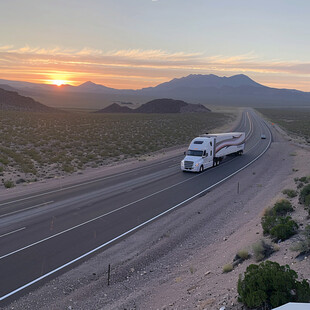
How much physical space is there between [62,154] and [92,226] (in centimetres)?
2317

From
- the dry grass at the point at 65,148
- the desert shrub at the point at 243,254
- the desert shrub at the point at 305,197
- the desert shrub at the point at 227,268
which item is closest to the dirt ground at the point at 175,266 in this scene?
the desert shrub at the point at 227,268

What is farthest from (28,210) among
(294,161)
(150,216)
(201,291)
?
(294,161)

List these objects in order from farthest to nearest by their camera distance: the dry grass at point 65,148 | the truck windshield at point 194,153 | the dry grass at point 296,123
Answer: the dry grass at point 296,123 → the dry grass at point 65,148 → the truck windshield at point 194,153

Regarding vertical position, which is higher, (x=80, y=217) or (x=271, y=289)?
(x=271, y=289)

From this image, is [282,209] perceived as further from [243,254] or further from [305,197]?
[243,254]

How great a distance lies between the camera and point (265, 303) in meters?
7.51

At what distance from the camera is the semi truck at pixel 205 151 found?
31.2m

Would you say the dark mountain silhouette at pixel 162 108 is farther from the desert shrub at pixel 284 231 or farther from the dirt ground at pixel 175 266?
the desert shrub at pixel 284 231

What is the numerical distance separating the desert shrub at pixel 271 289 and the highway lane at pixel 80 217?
788 centimetres

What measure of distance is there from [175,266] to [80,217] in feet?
25.4

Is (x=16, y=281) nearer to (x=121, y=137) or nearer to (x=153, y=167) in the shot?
(x=153, y=167)

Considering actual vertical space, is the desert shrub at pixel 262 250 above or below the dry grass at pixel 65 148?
above

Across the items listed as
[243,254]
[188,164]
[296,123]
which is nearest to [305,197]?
[243,254]

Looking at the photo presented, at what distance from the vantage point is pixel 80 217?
18453mm
